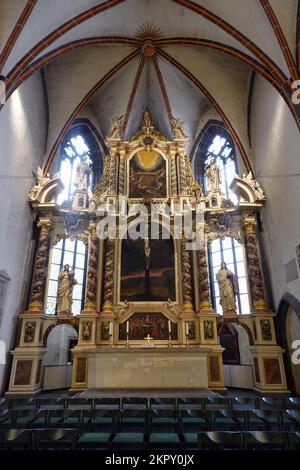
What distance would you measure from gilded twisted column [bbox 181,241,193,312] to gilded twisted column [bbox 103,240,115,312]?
112 inches

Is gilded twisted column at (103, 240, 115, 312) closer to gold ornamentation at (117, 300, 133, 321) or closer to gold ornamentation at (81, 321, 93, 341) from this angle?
gold ornamentation at (117, 300, 133, 321)

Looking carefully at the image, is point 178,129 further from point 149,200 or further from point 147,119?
point 149,200

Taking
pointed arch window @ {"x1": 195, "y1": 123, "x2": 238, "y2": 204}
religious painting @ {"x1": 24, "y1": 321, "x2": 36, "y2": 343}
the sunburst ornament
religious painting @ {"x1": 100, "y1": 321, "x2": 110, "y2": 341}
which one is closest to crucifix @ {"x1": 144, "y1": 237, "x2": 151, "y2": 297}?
religious painting @ {"x1": 100, "y1": 321, "x2": 110, "y2": 341}

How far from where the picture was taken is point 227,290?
1241cm

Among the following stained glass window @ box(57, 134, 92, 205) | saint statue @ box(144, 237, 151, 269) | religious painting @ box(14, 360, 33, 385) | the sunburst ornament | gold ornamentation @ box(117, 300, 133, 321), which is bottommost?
religious painting @ box(14, 360, 33, 385)

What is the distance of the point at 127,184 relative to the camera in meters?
14.3

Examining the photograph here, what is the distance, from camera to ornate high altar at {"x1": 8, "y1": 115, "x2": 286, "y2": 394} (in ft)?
33.0

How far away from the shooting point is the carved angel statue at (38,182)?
42.8 ft

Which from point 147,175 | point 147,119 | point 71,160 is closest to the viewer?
point 147,175

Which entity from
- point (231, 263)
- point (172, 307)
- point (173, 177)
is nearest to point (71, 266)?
point (172, 307)

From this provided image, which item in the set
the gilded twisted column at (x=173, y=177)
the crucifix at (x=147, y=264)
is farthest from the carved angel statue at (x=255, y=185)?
the crucifix at (x=147, y=264)

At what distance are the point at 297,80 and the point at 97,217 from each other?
887 cm

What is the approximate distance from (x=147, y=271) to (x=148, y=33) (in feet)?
33.2
